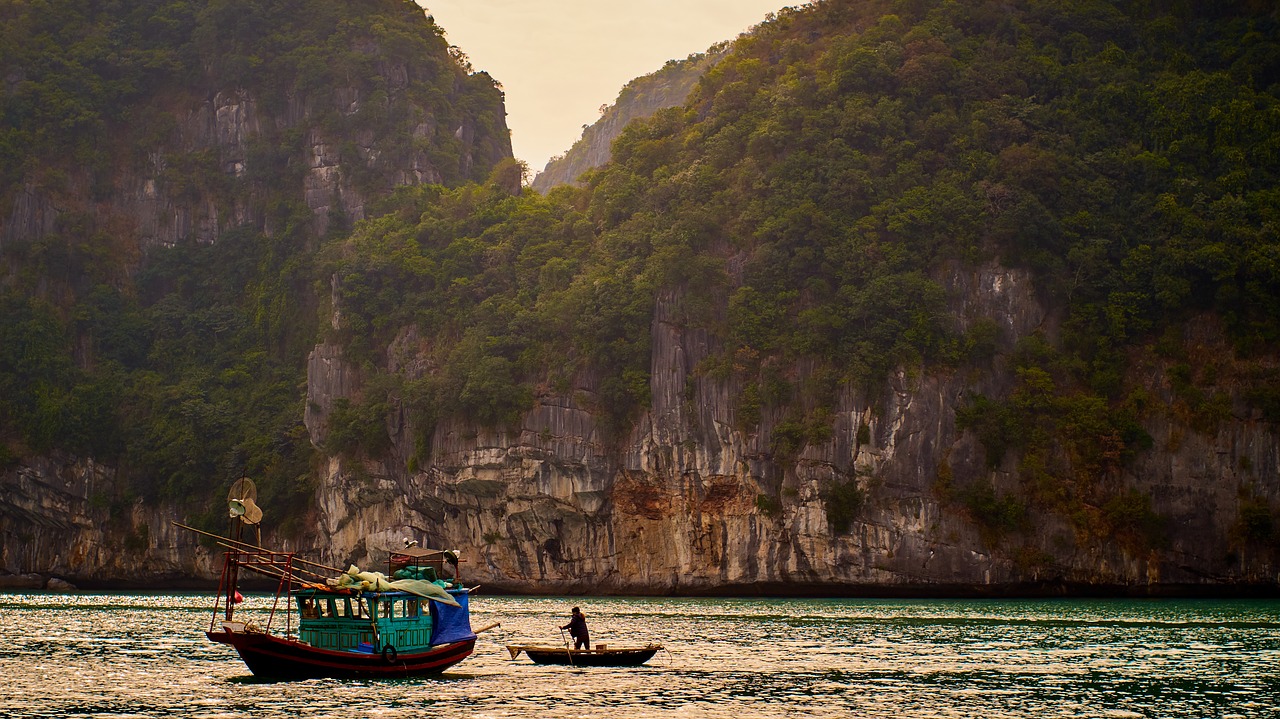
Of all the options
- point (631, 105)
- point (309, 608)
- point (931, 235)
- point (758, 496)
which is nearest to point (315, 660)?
point (309, 608)

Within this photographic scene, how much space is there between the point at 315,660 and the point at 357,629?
104cm

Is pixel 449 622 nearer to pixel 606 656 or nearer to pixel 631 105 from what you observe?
pixel 606 656

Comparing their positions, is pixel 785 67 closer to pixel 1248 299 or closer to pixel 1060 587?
pixel 1248 299

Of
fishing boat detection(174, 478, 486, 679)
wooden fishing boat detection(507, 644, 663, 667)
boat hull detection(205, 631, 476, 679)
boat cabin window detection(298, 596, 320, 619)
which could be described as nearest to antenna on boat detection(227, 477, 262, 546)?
fishing boat detection(174, 478, 486, 679)

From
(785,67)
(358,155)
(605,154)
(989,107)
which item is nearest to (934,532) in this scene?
(989,107)

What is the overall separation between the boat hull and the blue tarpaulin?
0.33m

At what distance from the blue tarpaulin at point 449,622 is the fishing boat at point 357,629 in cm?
2

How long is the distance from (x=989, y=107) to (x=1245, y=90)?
12205 mm

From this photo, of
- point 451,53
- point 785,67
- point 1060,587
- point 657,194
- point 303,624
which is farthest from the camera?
point 451,53

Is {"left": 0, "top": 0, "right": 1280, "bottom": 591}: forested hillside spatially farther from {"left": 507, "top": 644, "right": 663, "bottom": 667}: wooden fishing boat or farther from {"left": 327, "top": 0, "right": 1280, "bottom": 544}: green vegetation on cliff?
{"left": 507, "top": 644, "right": 663, "bottom": 667}: wooden fishing boat

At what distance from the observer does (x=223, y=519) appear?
8225cm

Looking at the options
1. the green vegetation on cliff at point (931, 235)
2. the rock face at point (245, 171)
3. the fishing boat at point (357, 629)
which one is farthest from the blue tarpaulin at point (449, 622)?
the rock face at point (245, 171)

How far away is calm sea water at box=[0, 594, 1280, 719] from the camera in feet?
80.5

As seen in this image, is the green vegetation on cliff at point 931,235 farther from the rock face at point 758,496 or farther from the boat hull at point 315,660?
the boat hull at point 315,660
